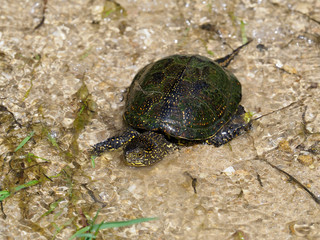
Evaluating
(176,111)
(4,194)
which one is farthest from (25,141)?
(176,111)

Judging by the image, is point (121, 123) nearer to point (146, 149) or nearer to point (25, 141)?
point (146, 149)

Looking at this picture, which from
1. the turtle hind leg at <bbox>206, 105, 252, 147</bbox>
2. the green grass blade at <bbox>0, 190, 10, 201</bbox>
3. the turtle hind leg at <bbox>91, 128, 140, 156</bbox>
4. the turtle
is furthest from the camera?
the turtle hind leg at <bbox>206, 105, 252, 147</bbox>

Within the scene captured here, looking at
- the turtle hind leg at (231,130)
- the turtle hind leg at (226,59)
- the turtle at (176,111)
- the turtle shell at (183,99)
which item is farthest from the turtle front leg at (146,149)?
the turtle hind leg at (226,59)

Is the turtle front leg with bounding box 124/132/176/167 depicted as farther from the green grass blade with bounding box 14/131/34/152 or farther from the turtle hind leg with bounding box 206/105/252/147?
the green grass blade with bounding box 14/131/34/152

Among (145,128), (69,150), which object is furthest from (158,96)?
(69,150)

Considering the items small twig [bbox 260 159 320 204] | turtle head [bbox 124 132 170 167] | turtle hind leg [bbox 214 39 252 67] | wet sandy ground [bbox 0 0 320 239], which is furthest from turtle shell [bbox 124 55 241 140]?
small twig [bbox 260 159 320 204]

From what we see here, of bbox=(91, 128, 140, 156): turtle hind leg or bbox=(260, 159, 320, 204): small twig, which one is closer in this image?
bbox=(260, 159, 320, 204): small twig

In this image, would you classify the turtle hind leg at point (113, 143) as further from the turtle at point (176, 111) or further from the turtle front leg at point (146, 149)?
the turtle front leg at point (146, 149)
